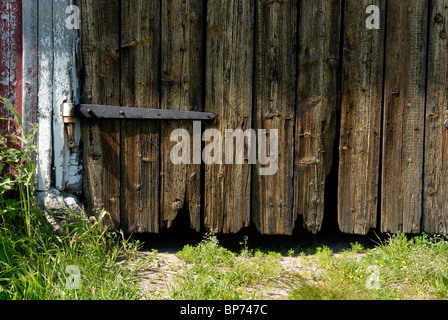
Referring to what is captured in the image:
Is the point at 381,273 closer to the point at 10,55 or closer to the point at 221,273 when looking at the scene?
the point at 221,273

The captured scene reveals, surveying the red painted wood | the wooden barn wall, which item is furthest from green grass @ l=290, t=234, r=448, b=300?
the red painted wood

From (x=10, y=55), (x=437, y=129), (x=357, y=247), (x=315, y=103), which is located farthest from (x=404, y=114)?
(x=10, y=55)

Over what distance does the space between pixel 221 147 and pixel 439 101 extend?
1644 mm

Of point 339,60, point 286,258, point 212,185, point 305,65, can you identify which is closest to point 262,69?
point 305,65

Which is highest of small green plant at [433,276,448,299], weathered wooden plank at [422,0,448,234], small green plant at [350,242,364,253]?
weathered wooden plank at [422,0,448,234]

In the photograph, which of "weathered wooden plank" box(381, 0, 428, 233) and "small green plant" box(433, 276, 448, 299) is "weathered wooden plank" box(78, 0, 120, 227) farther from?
"small green plant" box(433, 276, 448, 299)

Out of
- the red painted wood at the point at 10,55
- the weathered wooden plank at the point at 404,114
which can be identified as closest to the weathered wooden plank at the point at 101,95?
the red painted wood at the point at 10,55

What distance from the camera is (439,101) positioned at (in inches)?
125

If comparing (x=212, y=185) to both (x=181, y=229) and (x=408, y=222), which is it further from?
(x=408, y=222)

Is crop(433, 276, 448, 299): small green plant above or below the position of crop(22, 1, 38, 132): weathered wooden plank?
below

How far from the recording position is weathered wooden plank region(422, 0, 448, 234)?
3.12 metres

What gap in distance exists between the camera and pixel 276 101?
316 cm

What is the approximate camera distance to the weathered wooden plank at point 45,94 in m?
2.90

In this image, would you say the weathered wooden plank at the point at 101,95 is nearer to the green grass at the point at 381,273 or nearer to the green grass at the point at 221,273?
the green grass at the point at 221,273
